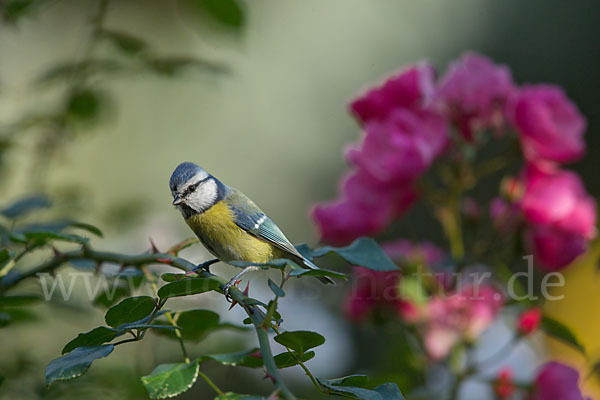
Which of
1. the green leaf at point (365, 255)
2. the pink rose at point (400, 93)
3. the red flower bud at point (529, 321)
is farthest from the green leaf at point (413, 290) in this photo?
the green leaf at point (365, 255)

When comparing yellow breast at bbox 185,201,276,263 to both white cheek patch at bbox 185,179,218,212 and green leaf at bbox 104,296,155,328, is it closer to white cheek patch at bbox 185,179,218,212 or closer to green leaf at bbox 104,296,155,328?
white cheek patch at bbox 185,179,218,212

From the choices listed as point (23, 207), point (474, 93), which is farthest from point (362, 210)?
point (23, 207)

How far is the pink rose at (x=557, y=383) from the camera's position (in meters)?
0.87

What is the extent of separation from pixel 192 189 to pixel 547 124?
0.49 m

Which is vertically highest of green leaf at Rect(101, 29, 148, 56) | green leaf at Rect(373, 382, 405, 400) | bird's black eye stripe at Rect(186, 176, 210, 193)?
green leaf at Rect(101, 29, 148, 56)

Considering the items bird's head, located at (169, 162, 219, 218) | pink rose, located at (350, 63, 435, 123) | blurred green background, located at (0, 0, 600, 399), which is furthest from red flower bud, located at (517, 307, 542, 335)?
blurred green background, located at (0, 0, 600, 399)

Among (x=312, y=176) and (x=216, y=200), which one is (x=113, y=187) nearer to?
(x=312, y=176)

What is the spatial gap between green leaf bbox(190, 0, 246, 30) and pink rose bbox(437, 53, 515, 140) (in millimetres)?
307

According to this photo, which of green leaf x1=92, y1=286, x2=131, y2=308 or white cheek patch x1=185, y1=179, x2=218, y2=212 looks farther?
white cheek patch x1=185, y1=179, x2=218, y2=212

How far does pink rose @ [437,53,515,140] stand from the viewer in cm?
93

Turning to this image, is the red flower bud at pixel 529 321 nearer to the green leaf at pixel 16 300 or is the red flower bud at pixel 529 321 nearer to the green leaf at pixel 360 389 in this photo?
the green leaf at pixel 360 389

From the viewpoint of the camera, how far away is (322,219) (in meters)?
0.99

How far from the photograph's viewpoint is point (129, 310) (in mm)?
519

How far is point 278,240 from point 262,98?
2.06 metres
